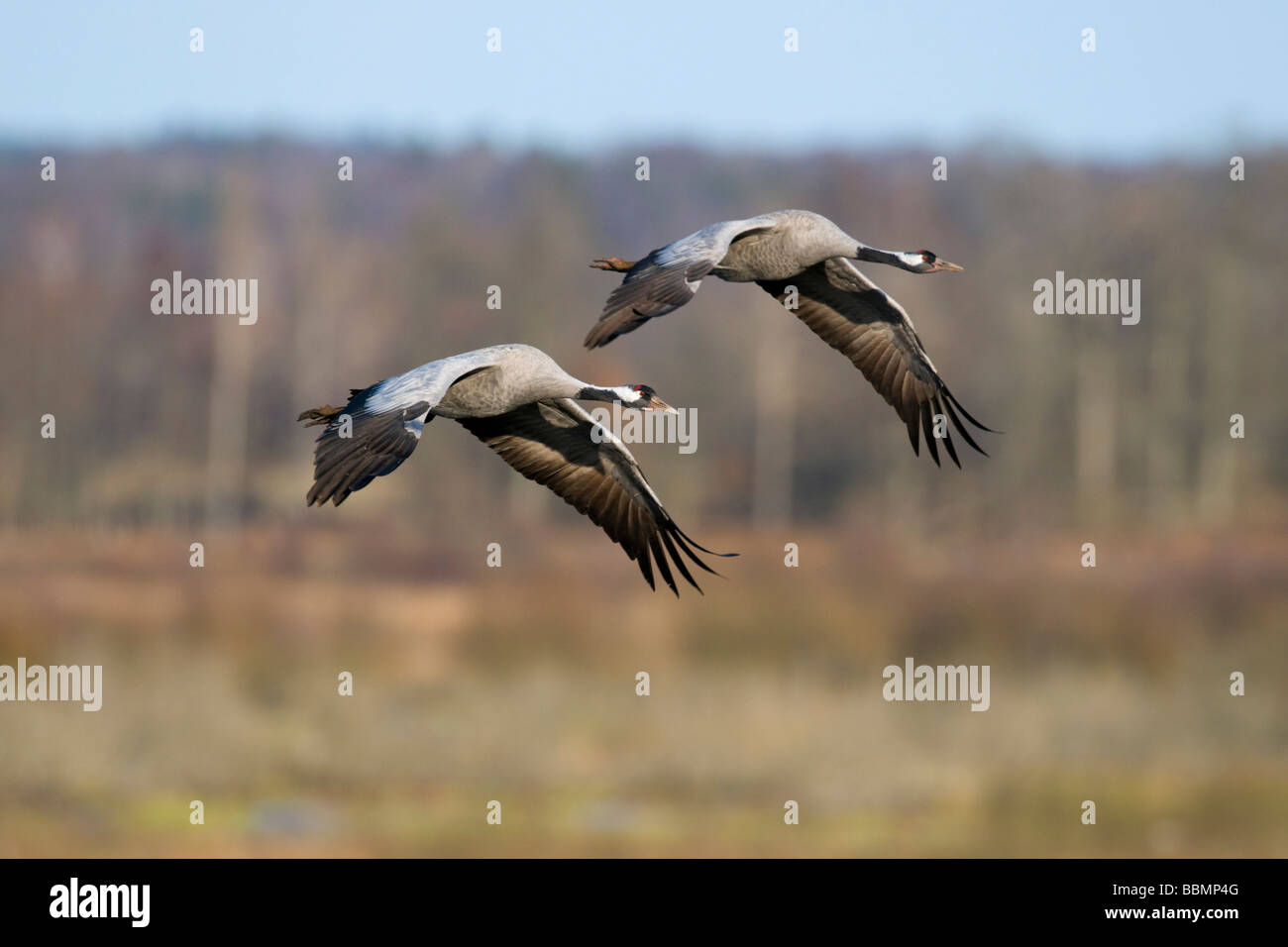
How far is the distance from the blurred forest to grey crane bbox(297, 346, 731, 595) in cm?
1118

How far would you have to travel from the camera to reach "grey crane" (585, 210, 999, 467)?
7547mm

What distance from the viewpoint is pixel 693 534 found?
33438mm

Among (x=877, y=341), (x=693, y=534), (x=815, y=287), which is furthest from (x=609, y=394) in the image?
(x=693, y=534)

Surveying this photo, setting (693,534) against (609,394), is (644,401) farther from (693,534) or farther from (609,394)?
(693,534)

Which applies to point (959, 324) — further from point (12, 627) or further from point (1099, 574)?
point (12, 627)

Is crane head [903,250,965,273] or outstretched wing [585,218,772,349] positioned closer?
outstretched wing [585,218,772,349]

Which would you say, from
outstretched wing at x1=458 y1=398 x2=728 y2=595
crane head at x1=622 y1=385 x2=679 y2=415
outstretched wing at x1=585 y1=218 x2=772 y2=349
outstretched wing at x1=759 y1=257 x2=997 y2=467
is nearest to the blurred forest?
outstretched wing at x1=759 y1=257 x2=997 y2=467

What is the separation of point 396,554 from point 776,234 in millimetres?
22290

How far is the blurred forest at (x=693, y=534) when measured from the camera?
20.4 meters

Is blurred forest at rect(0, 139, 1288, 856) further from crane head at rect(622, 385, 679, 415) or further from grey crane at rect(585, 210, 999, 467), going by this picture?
crane head at rect(622, 385, 679, 415)

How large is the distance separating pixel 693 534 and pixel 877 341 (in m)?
23.7

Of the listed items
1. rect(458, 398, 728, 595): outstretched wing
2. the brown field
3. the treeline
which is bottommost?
the brown field

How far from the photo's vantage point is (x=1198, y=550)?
28.9 meters
